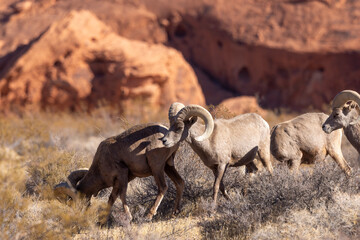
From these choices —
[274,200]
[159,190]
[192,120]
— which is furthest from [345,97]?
[159,190]

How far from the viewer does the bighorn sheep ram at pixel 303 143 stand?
980 centimetres

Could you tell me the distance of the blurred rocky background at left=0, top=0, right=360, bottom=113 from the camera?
24.1m

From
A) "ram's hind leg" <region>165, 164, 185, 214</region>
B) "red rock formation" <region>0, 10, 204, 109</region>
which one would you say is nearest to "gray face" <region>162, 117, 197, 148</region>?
"ram's hind leg" <region>165, 164, 185, 214</region>

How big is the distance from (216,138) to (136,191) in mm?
2186

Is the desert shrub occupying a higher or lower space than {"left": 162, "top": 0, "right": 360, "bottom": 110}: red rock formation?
higher

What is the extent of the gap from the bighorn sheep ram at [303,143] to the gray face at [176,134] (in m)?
2.39

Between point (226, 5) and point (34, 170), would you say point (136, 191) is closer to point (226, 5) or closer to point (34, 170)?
point (34, 170)

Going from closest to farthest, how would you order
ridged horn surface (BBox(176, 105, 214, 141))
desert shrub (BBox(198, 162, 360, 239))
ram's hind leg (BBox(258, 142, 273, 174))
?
1. desert shrub (BBox(198, 162, 360, 239))
2. ridged horn surface (BBox(176, 105, 214, 141))
3. ram's hind leg (BBox(258, 142, 273, 174))

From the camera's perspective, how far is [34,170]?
11.0 m

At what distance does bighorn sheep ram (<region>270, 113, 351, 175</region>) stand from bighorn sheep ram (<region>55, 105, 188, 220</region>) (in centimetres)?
239

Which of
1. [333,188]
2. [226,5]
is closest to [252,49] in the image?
[226,5]

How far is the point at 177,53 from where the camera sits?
25.6m

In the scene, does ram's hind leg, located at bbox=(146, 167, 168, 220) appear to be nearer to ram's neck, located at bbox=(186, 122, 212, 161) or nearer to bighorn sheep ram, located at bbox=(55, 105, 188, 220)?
bighorn sheep ram, located at bbox=(55, 105, 188, 220)

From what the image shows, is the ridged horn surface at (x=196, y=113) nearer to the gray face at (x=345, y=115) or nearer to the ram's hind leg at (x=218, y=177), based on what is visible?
the ram's hind leg at (x=218, y=177)
